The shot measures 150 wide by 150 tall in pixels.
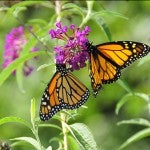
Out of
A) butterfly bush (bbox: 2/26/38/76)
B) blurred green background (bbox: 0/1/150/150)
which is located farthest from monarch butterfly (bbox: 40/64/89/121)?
blurred green background (bbox: 0/1/150/150)

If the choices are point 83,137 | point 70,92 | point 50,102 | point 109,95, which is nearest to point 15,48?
point 109,95

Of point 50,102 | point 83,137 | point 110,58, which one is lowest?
point 83,137

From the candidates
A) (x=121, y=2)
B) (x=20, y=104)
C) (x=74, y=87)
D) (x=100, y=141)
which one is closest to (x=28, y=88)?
(x=20, y=104)

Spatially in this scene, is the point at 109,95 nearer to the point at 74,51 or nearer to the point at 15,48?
the point at 15,48

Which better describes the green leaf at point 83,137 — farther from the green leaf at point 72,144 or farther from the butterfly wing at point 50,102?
the green leaf at point 72,144

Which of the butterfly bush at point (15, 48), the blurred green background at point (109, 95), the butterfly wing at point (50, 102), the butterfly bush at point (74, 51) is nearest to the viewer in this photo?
the butterfly wing at point (50, 102)

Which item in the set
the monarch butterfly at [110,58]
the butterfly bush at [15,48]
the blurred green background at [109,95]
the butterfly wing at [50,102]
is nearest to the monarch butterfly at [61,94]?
the butterfly wing at [50,102]
